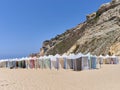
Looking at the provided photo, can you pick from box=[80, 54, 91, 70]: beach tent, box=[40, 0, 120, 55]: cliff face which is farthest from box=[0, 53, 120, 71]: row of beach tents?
box=[40, 0, 120, 55]: cliff face

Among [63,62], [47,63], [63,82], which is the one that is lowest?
[63,82]

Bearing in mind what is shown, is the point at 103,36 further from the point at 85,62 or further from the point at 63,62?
the point at 85,62

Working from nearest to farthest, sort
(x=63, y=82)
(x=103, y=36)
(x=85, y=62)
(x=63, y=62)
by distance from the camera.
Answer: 1. (x=63, y=82)
2. (x=85, y=62)
3. (x=63, y=62)
4. (x=103, y=36)

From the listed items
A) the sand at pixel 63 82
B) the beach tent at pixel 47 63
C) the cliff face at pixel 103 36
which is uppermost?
the cliff face at pixel 103 36

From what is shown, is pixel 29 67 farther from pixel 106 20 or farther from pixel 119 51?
pixel 106 20

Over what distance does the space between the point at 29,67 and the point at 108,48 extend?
67.1ft

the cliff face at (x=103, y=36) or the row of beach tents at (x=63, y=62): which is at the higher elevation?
the cliff face at (x=103, y=36)

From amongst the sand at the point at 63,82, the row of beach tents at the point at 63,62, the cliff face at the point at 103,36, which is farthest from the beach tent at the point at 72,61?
the cliff face at the point at 103,36

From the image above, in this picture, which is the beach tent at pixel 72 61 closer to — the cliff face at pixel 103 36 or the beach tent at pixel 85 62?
the beach tent at pixel 85 62

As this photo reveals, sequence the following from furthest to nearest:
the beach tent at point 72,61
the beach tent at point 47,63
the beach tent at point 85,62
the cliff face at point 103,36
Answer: the cliff face at point 103,36, the beach tent at point 47,63, the beach tent at point 72,61, the beach tent at point 85,62

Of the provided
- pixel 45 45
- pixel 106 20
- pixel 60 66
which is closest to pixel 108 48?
pixel 106 20

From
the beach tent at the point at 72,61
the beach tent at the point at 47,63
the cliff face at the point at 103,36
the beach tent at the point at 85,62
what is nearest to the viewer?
the beach tent at the point at 85,62

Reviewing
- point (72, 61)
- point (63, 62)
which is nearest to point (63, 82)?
point (72, 61)

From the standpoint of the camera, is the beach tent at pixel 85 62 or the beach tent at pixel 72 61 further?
the beach tent at pixel 72 61
